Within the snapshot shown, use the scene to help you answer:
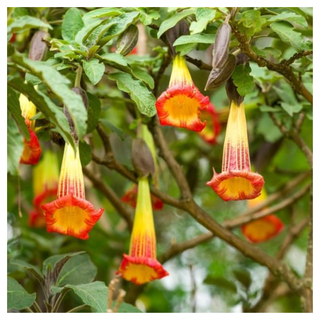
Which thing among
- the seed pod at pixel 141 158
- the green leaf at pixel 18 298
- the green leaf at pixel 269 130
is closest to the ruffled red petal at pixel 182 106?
the seed pod at pixel 141 158

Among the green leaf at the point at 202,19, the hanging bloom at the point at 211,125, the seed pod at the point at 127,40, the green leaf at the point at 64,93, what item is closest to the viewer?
the green leaf at the point at 64,93

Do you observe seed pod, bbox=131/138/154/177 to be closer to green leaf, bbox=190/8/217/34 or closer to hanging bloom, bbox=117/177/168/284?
hanging bloom, bbox=117/177/168/284

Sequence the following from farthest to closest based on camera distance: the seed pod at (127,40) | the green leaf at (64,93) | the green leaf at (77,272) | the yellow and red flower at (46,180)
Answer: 1. the yellow and red flower at (46,180)
2. the green leaf at (77,272)
3. the seed pod at (127,40)
4. the green leaf at (64,93)

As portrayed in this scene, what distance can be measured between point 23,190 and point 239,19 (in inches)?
58.4

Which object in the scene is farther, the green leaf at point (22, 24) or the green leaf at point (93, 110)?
the green leaf at point (93, 110)

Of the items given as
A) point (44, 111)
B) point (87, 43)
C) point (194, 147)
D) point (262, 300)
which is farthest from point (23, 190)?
point (44, 111)

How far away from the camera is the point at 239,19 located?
1.24 metres

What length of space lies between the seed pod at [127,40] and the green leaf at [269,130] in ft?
2.91

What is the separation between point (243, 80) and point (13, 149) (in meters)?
0.45

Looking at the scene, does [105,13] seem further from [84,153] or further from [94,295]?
[94,295]

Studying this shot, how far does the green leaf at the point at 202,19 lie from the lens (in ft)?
3.56

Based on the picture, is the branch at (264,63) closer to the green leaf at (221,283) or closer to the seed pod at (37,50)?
the seed pod at (37,50)

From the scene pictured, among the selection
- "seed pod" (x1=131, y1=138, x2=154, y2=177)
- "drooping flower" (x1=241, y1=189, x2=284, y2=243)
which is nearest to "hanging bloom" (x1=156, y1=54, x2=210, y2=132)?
"seed pod" (x1=131, y1=138, x2=154, y2=177)

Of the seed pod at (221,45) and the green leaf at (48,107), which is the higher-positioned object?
the seed pod at (221,45)
